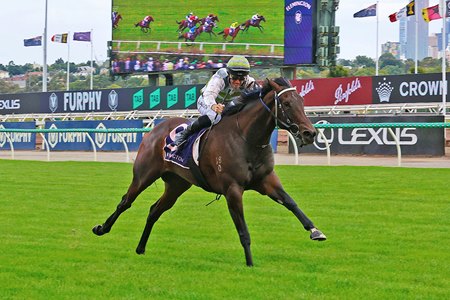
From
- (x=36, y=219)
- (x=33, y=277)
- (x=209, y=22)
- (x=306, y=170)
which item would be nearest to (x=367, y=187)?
(x=306, y=170)

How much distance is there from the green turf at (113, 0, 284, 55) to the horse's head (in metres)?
23.7

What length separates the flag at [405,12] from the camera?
33356 millimetres

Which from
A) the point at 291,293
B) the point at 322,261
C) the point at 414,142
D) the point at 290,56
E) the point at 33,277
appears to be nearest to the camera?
the point at 291,293

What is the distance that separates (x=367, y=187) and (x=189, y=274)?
7.54 meters

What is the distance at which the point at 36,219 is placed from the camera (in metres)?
10.3

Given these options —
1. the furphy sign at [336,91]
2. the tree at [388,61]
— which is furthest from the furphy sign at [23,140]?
the tree at [388,61]

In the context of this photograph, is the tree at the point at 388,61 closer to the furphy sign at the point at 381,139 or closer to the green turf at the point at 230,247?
the furphy sign at the point at 381,139

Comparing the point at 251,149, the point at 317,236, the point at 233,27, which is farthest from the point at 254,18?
the point at 317,236

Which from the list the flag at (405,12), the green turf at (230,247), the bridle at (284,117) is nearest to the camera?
the green turf at (230,247)

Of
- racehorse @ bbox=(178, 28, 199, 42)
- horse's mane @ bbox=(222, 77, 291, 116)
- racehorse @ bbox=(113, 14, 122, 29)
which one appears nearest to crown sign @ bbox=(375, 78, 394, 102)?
racehorse @ bbox=(178, 28, 199, 42)

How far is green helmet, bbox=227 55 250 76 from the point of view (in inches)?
296

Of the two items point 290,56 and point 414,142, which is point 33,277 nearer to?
point 414,142

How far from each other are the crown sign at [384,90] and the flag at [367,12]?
1056cm

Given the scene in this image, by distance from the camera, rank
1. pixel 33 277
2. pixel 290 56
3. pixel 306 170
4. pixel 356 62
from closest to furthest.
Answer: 1. pixel 33 277
2. pixel 306 170
3. pixel 290 56
4. pixel 356 62
